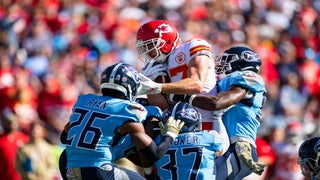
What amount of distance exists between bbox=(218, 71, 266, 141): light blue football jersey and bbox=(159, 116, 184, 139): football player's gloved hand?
76 cm

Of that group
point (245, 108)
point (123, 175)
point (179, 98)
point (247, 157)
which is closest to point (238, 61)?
point (245, 108)

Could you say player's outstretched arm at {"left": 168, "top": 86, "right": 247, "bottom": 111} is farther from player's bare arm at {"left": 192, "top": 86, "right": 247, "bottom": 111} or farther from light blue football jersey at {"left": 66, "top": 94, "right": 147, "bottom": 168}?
light blue football jersey at {"left": 66, "top": 94, "right": 147, "bottom": 168}

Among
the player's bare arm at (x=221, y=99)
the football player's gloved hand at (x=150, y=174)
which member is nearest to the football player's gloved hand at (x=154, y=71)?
the player's bare arm at (x=221, y=99)

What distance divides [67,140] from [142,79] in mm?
780

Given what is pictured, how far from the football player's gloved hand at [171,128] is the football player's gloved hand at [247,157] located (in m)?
0.77

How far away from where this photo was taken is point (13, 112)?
13805 mm

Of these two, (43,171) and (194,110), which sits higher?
(194,110)

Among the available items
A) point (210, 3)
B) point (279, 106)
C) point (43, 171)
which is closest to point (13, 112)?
point (43, 171)

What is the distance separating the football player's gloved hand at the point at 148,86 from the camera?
320 inches

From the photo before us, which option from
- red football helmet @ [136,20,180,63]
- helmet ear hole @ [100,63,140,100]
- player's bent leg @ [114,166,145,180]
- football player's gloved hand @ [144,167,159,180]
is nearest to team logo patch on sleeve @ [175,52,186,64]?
red football helmet @ [136,20,180,63]

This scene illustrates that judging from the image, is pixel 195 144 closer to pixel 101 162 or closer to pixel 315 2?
pixel 101 162

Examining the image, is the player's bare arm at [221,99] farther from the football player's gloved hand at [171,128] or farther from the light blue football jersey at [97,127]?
the light blue football jersey at [97,127]

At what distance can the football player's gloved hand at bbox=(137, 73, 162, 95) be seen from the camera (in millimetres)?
8133

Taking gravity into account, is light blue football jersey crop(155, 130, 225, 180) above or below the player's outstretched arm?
below
